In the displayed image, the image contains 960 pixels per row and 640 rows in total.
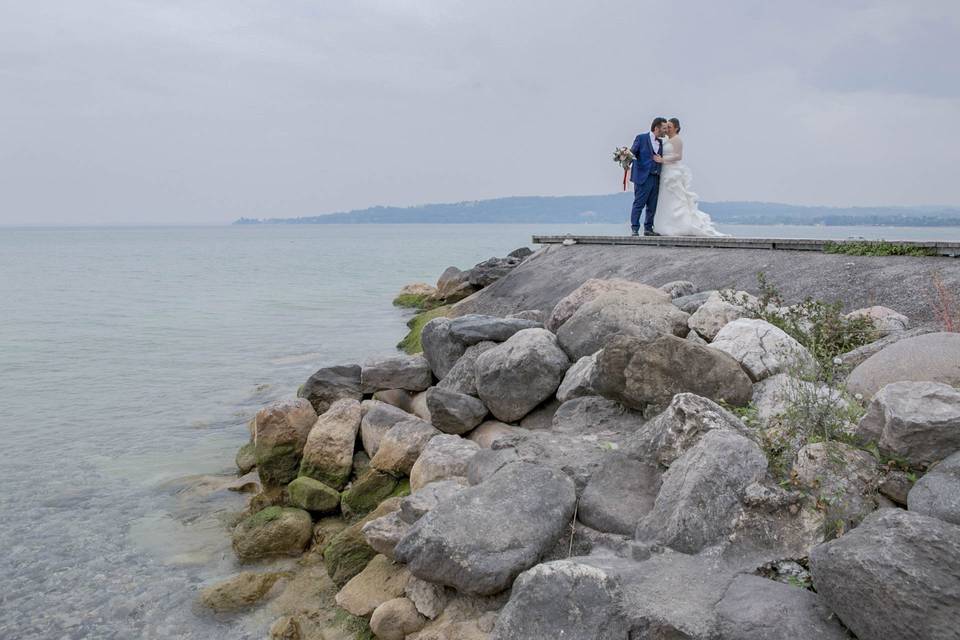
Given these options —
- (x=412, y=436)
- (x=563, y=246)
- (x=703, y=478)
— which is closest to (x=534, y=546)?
(x=703, y=478)

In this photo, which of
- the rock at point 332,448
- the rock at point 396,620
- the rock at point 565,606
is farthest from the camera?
the rock at point 332,448

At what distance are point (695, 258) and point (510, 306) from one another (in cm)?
403

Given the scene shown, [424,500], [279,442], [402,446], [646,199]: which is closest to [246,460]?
[279,442]

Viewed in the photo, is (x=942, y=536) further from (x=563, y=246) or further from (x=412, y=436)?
(x=563, y=246)

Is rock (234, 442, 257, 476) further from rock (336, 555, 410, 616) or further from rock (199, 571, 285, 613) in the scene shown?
rock (336, 555, 410, 616)

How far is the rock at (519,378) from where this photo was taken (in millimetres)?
7352

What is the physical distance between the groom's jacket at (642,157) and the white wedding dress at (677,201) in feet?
0.99

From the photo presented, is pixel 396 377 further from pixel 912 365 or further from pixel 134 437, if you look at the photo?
pixel 912 365

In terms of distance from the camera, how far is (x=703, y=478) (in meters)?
4.39

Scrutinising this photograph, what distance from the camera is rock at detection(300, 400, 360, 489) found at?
779 centimetres

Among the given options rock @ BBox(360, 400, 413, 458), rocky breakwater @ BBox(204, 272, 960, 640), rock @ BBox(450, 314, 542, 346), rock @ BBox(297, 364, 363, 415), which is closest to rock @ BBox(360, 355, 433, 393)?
rock @ BBox(297, 364, 363, 415)

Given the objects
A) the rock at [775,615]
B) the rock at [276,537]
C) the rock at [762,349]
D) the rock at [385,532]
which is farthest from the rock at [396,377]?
the rock at [775,615]

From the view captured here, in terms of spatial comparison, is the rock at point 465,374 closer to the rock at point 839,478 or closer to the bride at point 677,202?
the rock at point 839,478

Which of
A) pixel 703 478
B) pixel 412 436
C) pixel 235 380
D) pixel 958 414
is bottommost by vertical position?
pixel 235 380
